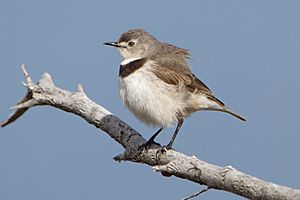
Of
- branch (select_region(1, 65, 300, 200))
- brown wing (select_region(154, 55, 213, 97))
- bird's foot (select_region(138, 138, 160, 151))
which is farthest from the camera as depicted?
brown wing (select_region(154, 55, 213, 97))

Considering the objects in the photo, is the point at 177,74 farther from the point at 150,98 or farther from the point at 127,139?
the point at 127,139

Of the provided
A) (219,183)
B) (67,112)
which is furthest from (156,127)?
(219,183)

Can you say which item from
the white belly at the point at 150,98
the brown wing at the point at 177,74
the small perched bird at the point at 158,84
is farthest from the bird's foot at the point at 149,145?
the brown wing at the point at 177,74

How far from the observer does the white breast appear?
6641 mm

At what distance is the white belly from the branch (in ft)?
0.67

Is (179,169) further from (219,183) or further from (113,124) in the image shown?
(113,124)

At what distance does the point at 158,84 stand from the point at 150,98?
18 centimetres

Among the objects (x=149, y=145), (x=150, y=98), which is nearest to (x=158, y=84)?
(x=150, y=98)

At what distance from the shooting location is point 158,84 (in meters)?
6.74

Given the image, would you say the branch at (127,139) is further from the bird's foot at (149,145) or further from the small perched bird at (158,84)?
the small perched bird at (158,84)

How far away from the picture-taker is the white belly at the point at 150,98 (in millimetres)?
6641

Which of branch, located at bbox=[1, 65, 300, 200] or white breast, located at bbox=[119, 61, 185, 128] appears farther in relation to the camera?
white breast, located at bbox=[119, 61, 185, 128]

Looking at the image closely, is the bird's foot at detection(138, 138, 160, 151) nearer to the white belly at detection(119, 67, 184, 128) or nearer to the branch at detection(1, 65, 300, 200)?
the branch at detection(1, 65, 300, 200)

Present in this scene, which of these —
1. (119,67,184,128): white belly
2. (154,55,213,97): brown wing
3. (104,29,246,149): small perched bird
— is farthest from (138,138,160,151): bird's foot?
(154,55,213,97): brown wing
